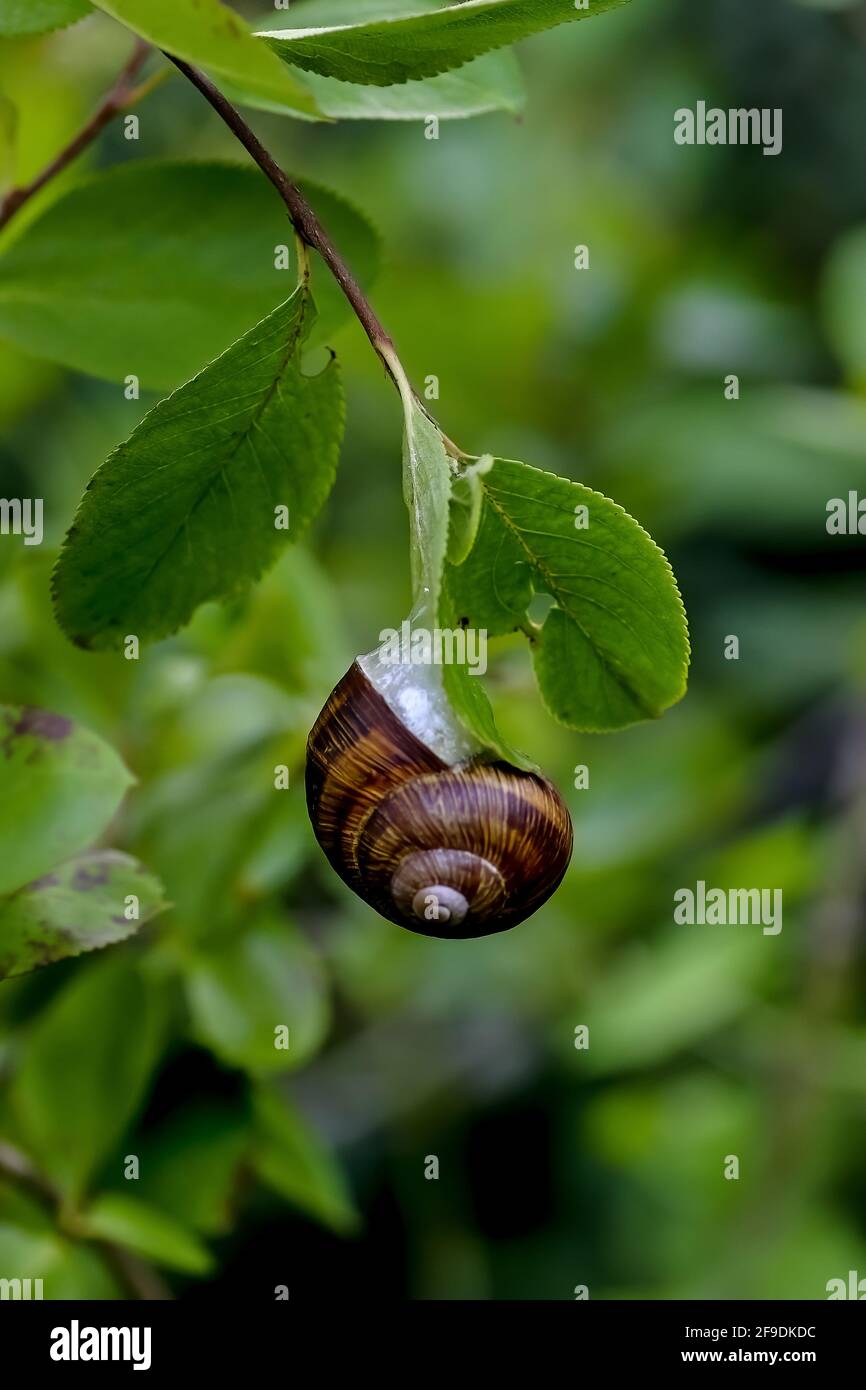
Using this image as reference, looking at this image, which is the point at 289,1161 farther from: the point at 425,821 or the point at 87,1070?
the point at 425,821

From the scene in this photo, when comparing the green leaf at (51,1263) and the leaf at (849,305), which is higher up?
the leaf at (849,305)

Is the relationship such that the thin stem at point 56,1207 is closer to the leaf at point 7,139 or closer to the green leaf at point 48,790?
the green leaf at point 48,790

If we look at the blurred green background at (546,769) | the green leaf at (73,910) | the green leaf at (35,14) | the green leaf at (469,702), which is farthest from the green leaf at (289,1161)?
the green leaf at (35,14)

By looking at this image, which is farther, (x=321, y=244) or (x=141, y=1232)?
(x=141, y=1232)

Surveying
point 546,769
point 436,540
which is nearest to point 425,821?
point 436,540

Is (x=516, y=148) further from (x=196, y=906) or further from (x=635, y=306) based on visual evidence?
(x=196, y=906)
